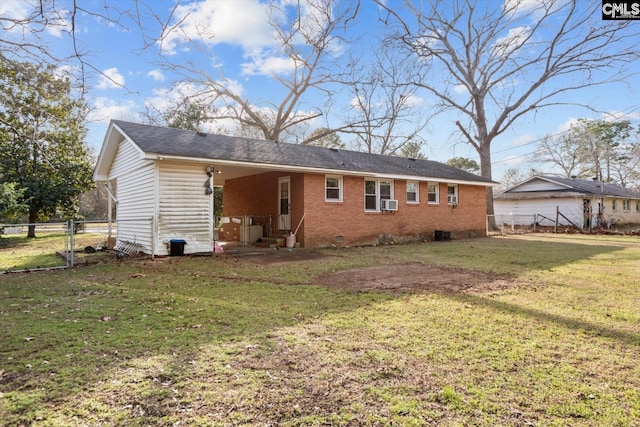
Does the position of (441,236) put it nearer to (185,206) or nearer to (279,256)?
(279,256)

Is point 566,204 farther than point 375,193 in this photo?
Yes

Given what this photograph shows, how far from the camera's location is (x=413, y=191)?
16891 mm

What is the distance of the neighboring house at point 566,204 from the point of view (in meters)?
26.8

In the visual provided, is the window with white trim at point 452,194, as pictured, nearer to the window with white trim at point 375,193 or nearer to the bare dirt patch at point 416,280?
the window with white trim at point 375,193

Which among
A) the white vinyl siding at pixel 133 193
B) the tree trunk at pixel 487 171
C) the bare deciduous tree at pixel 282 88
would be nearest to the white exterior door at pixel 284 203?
the white vinyl siding at pixel 133 193

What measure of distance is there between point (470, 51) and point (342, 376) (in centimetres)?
2755

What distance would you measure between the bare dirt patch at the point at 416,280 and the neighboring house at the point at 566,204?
20004mm

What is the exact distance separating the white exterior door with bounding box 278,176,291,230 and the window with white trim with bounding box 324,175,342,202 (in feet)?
5.00

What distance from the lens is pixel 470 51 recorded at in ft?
83.3

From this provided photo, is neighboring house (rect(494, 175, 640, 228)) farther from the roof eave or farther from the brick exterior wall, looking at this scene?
the roof eave

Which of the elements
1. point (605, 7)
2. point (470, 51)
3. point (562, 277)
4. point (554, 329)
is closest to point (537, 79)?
point (470, 51)

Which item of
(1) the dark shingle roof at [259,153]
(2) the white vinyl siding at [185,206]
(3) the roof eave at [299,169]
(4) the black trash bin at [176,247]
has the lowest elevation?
(4) the black trash bin at [176,247]

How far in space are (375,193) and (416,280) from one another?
27.7 ft

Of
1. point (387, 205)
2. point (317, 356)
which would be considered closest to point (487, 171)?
point (387, 205)
